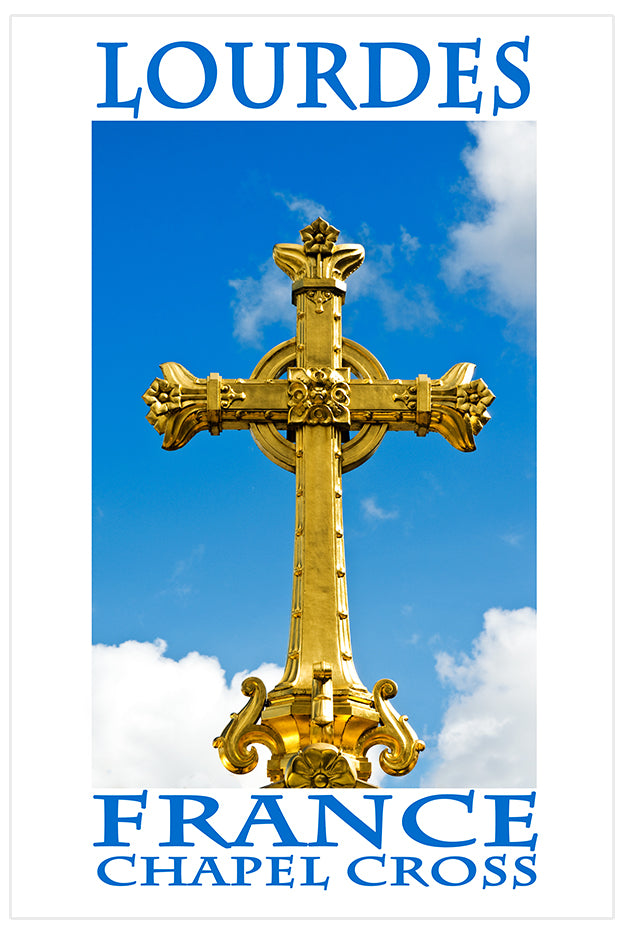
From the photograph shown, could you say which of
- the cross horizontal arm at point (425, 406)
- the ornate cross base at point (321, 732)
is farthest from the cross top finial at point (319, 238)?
the ornate cross base at point (321, 732)

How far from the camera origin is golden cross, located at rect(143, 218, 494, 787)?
27.7 feet

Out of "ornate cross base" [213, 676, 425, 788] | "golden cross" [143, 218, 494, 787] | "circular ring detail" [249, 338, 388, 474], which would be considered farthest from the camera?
"circular ring detail" [249, 338, 388, 474]

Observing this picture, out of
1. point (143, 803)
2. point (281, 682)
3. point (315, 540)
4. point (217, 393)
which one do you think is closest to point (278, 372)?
point (217, 393)

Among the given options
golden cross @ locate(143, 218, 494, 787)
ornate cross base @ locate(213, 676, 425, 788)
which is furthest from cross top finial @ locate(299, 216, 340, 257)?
ornate cross base @ locate(213, 676, 425, 788)

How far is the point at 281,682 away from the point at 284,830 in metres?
1.09

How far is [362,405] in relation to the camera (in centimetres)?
945

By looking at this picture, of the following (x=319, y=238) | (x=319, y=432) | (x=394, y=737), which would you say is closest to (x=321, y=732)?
(x=394, y=737)

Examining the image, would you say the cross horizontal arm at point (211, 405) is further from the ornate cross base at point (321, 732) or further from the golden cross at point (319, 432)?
the ornate cross base at point (321, 732)

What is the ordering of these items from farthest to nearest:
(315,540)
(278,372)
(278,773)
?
(278,372), (315,540), (278,773)

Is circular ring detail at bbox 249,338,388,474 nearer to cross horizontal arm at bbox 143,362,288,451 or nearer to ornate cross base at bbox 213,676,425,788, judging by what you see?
cross horizontal arm at bbox 143,362,288,451

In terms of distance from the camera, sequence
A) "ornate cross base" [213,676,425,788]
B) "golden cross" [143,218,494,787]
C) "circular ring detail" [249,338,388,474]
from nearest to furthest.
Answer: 1. "ornate cross base" [213,676,425,788]
2. "golden cross" [143,218,494,787]
3. "circular ring detail" [249,338,388,474]

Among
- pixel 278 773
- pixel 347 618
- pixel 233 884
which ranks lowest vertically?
pixel 233 884

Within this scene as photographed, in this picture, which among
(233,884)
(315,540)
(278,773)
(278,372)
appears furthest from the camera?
(278,372)

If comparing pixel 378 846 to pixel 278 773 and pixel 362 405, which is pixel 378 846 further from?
pixel 362 405
